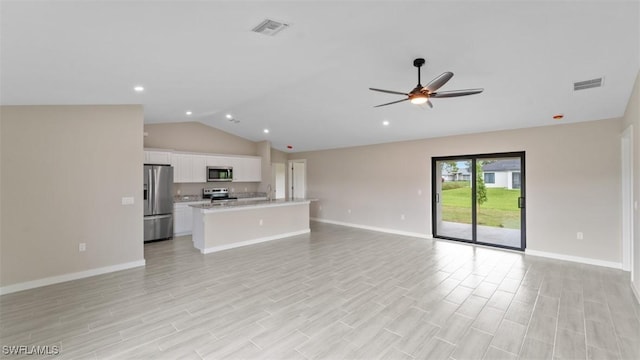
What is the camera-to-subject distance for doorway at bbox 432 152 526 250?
5469mm

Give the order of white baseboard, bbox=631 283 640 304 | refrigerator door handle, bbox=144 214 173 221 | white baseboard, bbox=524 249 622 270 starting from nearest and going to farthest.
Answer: white baseboard, bbox=631 283 640 304 → white baseboard, bbox=524 249 622 270 → refrigerator door handle, bbox=144 214 173 221

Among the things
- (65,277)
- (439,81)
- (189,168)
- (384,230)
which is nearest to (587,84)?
(439,81)

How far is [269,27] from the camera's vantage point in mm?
2520

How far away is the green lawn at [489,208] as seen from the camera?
5.54 metres

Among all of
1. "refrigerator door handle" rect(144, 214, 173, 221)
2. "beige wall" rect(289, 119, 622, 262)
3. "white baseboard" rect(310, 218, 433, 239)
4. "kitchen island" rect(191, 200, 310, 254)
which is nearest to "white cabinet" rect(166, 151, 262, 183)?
"refrigerator door handle" rect(144, 214, 173, 221)

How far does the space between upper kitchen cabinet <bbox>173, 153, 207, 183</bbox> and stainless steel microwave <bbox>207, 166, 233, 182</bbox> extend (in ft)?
0.43

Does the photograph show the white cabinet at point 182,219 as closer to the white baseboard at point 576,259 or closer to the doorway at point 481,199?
the doorway at point 481,199

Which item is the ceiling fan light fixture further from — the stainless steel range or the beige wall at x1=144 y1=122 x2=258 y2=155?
the beige wall at x1=144 y1=122 x2=258 y2=155

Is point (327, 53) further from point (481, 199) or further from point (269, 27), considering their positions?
point (481, 199)

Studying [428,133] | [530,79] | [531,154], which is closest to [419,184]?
[428,133]

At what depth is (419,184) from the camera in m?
6.70

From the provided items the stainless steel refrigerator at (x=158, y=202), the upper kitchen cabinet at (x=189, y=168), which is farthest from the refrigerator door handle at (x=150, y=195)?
the upper kitchen cabinet at (x=189, y=168)

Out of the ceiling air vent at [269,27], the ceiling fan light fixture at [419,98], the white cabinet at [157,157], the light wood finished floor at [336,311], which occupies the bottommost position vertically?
the light wood finished floor at [336,311]

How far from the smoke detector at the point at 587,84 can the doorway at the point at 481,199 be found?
1.90 m
